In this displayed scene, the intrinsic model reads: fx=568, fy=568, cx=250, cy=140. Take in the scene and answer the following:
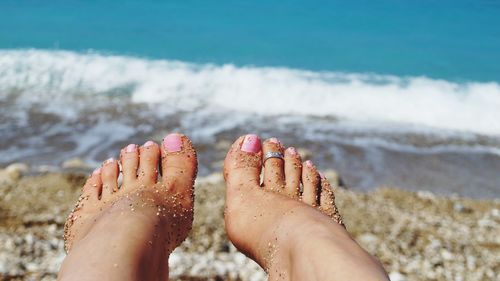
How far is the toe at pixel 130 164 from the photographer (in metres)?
2.89

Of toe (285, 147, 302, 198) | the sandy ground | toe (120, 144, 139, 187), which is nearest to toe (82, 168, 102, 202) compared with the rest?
toe (120, 144, 139, 187)

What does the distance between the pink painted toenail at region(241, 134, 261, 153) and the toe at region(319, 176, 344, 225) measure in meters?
0.39

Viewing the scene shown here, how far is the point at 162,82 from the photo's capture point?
29.2 ft

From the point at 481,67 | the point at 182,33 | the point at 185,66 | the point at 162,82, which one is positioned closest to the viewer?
the point at 162,82

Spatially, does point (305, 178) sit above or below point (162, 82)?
above

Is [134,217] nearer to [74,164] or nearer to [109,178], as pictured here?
[109,178]

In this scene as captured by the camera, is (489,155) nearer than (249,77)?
Yes

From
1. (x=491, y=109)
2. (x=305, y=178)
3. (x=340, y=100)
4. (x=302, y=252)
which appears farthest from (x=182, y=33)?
(x=302, y=252)

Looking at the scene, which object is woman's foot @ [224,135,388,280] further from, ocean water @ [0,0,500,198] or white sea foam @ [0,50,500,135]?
white sea foam @ [0,50,500,135]

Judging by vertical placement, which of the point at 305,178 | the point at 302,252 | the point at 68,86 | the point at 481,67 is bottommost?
the point at 481,67

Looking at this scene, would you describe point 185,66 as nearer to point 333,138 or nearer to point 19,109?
point 19,109

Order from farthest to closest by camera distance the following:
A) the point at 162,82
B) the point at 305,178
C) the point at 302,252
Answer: the point at 162,82, the point at 305,178, the point at 302,252

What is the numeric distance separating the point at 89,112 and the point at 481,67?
741cm

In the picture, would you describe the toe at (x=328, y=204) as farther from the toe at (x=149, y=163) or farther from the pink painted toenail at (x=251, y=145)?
the toe at (x=149, y=163)
